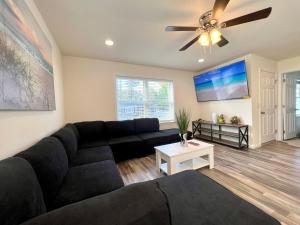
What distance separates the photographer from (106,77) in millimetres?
3580

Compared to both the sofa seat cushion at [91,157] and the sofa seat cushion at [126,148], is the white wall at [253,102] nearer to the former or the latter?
the sofa seat cushion at [126,148]

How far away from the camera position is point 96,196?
590mm

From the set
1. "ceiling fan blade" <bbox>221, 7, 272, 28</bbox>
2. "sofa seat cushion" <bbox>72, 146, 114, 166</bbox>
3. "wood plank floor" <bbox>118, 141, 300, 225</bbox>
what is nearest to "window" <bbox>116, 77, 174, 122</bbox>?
"wood plank floor" <bbox>118, 141, 300, 225</bbox>

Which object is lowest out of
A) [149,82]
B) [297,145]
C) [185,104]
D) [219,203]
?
[297,145]

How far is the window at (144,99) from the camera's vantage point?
3826 mm

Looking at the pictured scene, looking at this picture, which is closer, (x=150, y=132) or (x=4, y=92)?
(x=4, y=92)

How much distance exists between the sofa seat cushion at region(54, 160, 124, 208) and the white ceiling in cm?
201

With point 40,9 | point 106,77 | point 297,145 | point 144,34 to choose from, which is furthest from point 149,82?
point 297,145

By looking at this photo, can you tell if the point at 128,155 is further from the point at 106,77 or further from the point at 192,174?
the point at 106,77

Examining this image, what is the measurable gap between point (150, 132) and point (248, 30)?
2.93 meters

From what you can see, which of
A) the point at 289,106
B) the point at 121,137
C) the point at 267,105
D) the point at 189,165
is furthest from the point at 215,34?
the point at 289,106

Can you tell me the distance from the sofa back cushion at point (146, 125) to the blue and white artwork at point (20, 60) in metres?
2.25

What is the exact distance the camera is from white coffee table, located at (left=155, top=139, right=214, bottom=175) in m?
2.13

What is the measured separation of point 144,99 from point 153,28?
7.11ft
